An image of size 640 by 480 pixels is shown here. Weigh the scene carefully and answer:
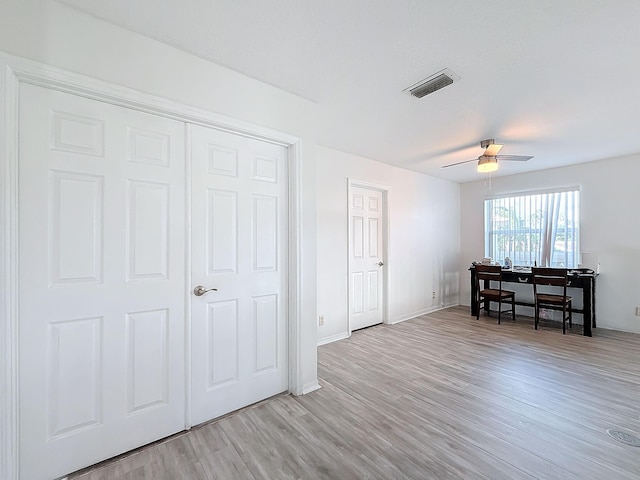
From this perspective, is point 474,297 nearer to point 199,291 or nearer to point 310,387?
point 310,387

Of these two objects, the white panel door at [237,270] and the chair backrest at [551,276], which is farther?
the chair backrest at [551,276]

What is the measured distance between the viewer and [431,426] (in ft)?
6.45

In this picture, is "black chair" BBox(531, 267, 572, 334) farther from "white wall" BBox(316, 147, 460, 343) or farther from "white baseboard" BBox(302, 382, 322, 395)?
"white baseboard" BBox(302, 382, 322, 395)

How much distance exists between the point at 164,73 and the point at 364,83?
141 centimetres

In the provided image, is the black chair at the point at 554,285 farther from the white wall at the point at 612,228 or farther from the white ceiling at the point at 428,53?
the white ceiling at the point at 428,53

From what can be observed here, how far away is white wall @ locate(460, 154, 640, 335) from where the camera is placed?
4039 millimetres

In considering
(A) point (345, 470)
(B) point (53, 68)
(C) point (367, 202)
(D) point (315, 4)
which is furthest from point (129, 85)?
(C) point (367, 202)

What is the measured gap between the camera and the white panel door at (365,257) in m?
4.11

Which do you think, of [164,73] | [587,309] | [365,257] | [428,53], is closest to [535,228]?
[587,309]

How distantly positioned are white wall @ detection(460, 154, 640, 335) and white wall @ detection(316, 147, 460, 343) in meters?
1.78

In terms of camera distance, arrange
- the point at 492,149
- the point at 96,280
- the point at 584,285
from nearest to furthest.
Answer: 1. the point at 96,280
2. the point at 492,149
3. the point at 584,285

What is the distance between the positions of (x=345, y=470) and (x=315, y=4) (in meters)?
2.50

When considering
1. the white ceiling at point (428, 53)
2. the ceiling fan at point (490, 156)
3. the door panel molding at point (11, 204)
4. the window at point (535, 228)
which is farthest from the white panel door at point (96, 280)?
the window at point (535, 228)

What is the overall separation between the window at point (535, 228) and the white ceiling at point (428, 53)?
5.75ft
